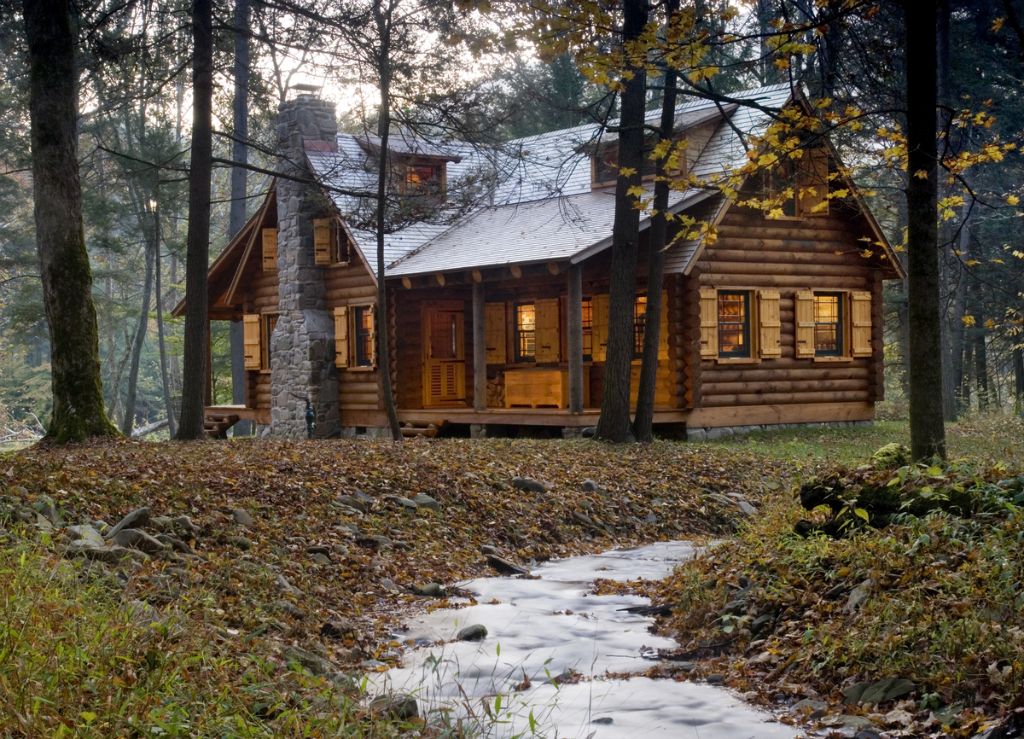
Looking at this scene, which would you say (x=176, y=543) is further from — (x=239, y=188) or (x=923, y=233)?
(x=239, y=188)

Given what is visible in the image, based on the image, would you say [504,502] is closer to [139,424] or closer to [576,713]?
[576,713]

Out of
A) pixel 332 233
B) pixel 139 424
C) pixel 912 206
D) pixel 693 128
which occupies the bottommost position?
pixel 139 424

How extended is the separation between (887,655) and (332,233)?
69.2 feet

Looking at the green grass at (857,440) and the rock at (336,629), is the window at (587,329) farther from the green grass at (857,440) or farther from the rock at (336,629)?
the rock at (336,629)

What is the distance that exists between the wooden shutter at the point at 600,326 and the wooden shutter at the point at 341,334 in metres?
5.94

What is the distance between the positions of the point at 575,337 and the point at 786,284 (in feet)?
17.8

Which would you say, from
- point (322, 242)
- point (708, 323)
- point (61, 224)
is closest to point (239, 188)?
point (322, 242)

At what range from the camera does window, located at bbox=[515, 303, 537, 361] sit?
24.2m

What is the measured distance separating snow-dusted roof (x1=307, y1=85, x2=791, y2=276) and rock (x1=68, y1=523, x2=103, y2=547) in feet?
33.9

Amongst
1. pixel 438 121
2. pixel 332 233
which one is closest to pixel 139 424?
pixel 332 233

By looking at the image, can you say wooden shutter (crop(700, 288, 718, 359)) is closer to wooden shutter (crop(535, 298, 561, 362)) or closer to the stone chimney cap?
wooden shutter (crop(535, 298, 561, 362))

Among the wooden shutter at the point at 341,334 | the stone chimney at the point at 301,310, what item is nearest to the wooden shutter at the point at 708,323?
the wooden shutter at the point at 341,334

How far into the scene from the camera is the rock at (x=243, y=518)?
30.2 ft

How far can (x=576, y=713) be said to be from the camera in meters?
5.79
